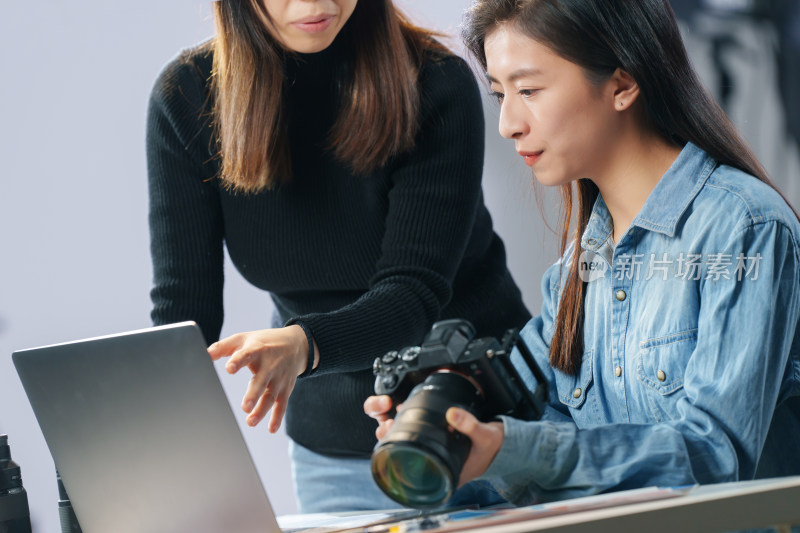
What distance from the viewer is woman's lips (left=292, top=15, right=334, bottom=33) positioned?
46.6 inches

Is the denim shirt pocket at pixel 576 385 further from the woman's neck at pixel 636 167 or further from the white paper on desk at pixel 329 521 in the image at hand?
the white paper on desk at pixel 329 521

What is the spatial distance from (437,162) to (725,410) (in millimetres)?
601

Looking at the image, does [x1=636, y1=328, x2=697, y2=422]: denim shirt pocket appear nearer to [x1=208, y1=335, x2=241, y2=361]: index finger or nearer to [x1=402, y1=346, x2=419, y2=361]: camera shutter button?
[x1=402, y1=346, x2=419, y2=361]: camera shutter button

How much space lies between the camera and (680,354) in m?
0.93

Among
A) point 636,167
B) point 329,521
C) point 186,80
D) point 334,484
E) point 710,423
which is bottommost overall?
point 334,484

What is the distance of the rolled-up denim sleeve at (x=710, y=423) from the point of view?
2.56ft

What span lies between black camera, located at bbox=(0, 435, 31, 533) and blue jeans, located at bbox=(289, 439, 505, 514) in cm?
50

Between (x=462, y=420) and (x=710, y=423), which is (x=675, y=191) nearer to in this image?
(x=710, y=423)

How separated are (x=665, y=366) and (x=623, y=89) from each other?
1.07ft

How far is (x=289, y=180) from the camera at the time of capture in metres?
1.34

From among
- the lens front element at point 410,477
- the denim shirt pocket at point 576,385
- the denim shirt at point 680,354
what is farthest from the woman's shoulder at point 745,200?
the lens front element at point 410,477

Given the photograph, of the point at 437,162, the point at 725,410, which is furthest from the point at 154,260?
the point at 725,410

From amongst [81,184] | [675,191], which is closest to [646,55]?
[675,191]

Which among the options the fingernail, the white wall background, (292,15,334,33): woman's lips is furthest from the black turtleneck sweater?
the white wall background
